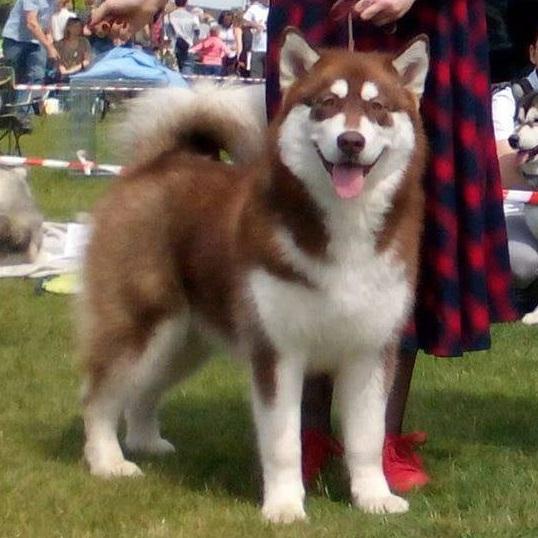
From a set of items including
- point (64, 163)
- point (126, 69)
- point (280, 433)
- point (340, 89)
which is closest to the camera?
point (340, 89)

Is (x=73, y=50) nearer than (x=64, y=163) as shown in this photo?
No

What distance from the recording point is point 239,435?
3971mm

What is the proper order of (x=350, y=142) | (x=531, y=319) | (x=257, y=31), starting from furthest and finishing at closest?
(x=257, y=31) < (x=531, y=319) < (x=350, y=142)

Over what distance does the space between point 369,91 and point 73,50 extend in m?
14.8

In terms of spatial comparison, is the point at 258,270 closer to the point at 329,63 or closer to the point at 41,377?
the point at 329,63

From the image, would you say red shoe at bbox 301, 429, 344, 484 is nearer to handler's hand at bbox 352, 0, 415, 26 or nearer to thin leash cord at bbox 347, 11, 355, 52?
thin leash cord at bbox 347, 11, 355, 52

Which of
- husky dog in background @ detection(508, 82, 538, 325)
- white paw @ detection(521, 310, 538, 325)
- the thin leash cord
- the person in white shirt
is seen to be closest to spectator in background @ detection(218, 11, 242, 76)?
the person in white shirt

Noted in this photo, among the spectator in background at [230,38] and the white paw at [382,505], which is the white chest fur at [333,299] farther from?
the spectator in background at [230,38]

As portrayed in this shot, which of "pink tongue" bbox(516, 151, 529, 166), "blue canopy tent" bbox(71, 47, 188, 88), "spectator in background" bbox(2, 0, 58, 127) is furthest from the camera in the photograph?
"spectator in background" bbox(2, 0, 58, 127)

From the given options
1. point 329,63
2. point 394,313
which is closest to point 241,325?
point 394,313

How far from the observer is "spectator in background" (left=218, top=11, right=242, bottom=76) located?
2064 cm

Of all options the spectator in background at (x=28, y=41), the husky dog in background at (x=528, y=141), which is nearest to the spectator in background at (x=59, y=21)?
the spectator in background at (x=28, y=41)

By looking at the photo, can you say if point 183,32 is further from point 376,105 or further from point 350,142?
point 350,142

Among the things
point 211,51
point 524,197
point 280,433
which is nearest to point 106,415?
point 280,433
